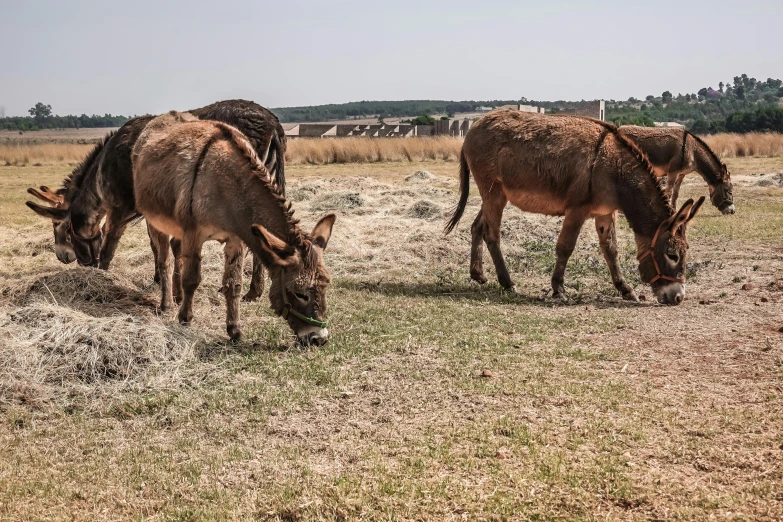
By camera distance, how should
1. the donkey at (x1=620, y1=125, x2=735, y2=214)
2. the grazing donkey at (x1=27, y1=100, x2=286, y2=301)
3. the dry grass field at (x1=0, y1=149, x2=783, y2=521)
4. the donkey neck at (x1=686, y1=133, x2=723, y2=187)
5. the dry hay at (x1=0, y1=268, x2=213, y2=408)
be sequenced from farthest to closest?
the donkey neck at (x1=686, y1=133, x2=723, y2=187)
the donkey at (x1=620, y1=125, x2=735, y2=214)
the grazing donkey at (x1=27, y1=100, x2=286, y2=301)
the dry hay at (x1=0, y1=268, x2=213, y2=408)
the dry grass field at (x1=0, y1=149, x2=783, y2=521)

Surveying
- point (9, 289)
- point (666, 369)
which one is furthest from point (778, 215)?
point (9, 289)

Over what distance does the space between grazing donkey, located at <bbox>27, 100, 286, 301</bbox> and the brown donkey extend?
1115mm

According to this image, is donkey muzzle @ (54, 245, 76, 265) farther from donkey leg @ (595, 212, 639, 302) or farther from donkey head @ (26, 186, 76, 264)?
donkey leg @ (595, 212, 639, 302)

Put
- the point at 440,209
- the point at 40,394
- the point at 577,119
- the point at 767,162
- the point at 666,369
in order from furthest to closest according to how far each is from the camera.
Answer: the point at 767,162
the point at 440,209
the point at 577,119
the point at 666,369
the point at 40,394

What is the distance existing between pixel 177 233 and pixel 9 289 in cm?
247

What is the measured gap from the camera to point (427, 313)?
811 centimetres

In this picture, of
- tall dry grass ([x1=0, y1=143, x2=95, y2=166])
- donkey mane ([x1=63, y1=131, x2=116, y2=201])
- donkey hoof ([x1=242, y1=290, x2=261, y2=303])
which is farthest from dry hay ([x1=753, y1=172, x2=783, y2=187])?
tall dry grass ([x1=0, y1=143, x2=95, y2=166])

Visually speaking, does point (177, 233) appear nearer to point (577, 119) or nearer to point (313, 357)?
point (313, 357)

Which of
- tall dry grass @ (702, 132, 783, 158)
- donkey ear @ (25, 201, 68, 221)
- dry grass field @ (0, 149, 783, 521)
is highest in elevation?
tall dry grass @ (702, 132, 783, 158)

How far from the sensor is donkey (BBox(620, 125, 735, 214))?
607 inches

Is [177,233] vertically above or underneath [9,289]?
above

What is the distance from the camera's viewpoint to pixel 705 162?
52.2ft

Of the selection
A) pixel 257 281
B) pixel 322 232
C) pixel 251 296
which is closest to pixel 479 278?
pixel 257 281

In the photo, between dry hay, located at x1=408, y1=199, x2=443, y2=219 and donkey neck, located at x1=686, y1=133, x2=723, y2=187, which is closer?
dry hay, located at x1=408, y1=199, x2=443, y2=219
